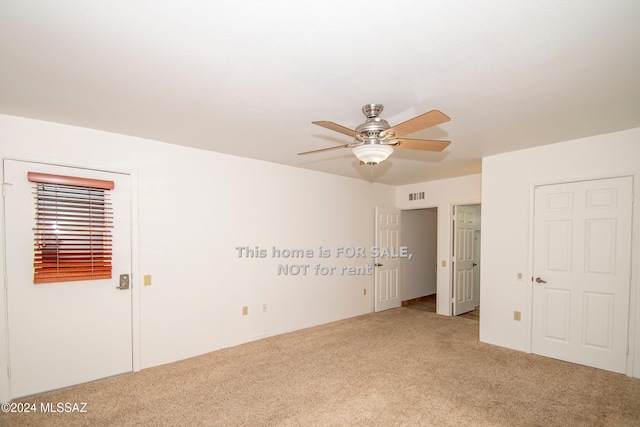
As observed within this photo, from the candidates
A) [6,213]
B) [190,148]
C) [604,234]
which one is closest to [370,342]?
[604,234]

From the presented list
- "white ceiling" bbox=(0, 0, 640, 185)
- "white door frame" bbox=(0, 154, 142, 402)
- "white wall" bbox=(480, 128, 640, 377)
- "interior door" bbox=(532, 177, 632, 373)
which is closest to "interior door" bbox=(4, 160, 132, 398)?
"white door frame" bbox=(0, 154, 142, 402)

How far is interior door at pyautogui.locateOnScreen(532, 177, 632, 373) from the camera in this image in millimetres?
3180

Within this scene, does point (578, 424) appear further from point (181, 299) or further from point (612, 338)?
point (181, 299)

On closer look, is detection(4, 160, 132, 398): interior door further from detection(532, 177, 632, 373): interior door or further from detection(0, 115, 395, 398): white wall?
detection(532, 177, 632, 373): interior door

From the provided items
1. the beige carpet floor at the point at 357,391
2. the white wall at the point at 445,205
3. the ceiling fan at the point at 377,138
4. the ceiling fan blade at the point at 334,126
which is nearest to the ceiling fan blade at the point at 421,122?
the ceiling fan at the point at 377,138

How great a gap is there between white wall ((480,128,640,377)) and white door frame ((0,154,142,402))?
4410 millimetres

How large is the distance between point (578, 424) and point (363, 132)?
2.84m

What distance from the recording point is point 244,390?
112 inches

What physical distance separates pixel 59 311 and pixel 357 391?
298 cm

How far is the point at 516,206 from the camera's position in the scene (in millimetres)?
3920

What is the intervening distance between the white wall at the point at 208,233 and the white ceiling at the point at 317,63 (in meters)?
0.33

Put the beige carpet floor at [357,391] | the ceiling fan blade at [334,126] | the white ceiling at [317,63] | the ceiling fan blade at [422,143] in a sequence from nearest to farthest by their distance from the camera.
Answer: the white ceiling at [317,63] → the ceiling fan blade at [334,126] → the ceiling fan blade at [422,143] → the beige carpet floor at [357,391]

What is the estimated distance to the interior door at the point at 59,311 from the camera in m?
2.70

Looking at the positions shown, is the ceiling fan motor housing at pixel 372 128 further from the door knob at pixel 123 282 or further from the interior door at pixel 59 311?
the door knob at pixel 123 282
